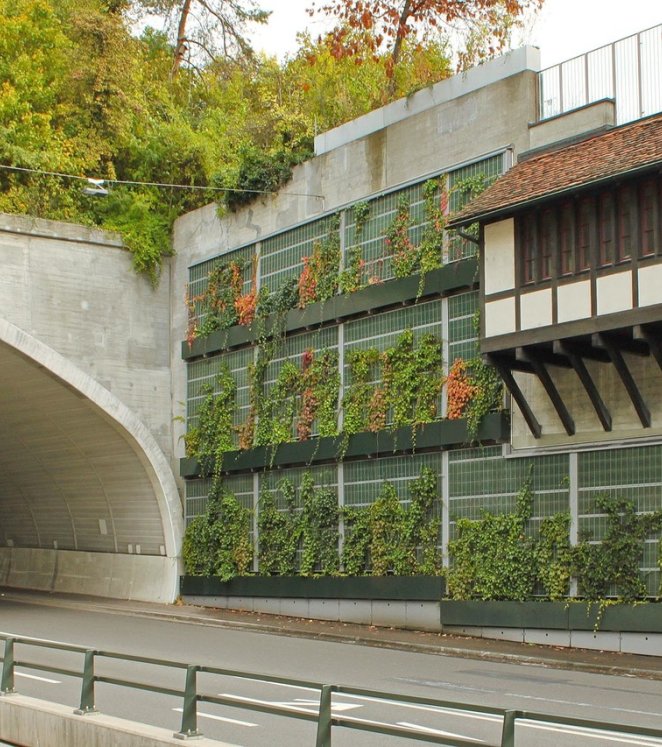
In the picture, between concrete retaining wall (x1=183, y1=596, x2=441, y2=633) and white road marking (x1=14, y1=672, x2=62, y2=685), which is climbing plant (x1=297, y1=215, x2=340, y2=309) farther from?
white road marking (x1=14, y1=672, x2=62, y2=685)

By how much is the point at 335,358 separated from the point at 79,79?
15.1m

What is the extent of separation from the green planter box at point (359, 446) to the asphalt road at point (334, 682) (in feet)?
14.1

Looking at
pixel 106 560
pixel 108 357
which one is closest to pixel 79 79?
pixel 108 357

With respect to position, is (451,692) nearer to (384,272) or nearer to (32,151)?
(384,272)

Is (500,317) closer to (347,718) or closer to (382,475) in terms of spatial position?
(382,475)

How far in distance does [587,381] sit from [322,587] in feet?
29.1

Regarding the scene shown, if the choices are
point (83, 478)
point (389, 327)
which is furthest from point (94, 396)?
point (389, 327)

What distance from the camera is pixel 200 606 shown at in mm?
31109

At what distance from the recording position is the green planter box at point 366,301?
24.3 meters

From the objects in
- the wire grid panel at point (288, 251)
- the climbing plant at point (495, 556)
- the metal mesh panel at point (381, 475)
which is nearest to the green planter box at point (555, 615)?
the climbing plant at point (495, 556)

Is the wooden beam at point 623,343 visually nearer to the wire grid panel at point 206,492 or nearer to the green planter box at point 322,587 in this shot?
the green planter box at point 322,587

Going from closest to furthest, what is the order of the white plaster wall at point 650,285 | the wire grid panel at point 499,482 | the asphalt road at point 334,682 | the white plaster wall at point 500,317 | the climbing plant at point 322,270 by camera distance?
the asphalt road at point 334,682, the white plaster wall at point 650,285, the white plaster wall at point 500,317, the wire grid panel at point 499,482, the climbing plant at point 322,270

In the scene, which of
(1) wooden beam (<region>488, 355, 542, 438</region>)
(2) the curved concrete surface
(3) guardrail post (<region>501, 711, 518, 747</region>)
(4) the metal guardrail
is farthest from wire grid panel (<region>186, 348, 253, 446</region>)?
(3) guardrail post (<region>501, 711, 518, 747</region>)

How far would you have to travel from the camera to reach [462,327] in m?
24.4
